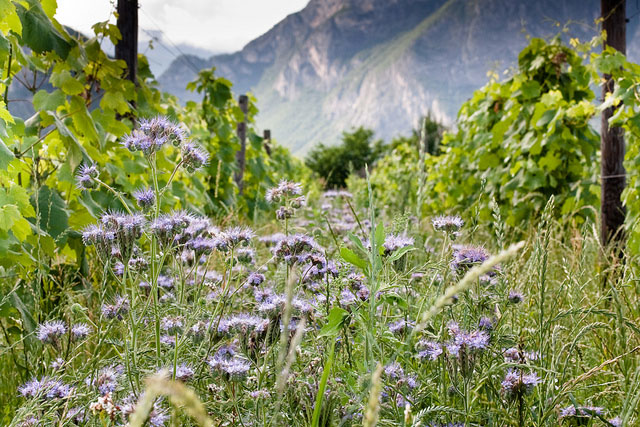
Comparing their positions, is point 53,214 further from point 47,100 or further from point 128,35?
point 128,35

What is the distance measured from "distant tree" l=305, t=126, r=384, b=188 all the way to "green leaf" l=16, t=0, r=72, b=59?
35.3 meters

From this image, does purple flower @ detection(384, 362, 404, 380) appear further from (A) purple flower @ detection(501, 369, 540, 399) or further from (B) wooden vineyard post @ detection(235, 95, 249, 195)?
(B) wooden vineyard post @ detection(235, 95, 249, 195)

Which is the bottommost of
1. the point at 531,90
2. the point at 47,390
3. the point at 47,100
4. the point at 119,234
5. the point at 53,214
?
the point at 531,90

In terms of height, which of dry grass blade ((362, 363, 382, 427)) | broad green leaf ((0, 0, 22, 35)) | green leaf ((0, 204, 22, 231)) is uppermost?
broad green leaf ((0, 0, 22, 35))

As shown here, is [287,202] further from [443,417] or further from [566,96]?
[566,96]

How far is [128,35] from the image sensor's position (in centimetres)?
446

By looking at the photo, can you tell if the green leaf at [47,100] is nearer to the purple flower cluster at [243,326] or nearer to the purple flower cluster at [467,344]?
the purple flower cluster at [243,326]

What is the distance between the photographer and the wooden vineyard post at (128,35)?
→ 444 cm

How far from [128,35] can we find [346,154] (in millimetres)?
38917

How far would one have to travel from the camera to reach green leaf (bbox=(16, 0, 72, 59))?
263cm

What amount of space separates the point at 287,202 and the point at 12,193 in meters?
1.23

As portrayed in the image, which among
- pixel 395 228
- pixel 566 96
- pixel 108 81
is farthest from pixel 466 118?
pixel 395 228

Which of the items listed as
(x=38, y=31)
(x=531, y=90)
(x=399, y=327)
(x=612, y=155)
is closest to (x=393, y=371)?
(x=399, y=327)

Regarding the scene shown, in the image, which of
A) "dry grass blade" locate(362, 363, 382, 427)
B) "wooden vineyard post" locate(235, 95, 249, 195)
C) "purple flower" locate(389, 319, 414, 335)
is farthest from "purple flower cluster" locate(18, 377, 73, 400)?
"wooden vineyard post" locate(235, 95, 249, 195)
